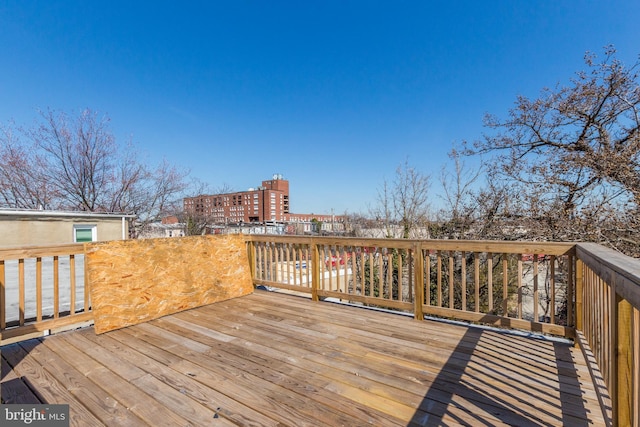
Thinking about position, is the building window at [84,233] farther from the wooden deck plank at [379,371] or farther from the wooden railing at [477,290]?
the wooden deck plank at [379,371]

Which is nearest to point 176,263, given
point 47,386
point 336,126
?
point 47,386

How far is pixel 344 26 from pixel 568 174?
7.19 metres

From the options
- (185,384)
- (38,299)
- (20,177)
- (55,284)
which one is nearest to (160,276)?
(55,284)

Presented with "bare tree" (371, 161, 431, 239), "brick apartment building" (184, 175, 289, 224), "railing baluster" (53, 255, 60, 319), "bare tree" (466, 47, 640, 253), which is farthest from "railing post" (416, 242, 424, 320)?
"brick apartment building" (184, 175, 289, 224)

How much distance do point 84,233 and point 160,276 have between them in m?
7.32

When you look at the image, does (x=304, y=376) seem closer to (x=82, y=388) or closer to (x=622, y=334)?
(x=82, y=388)

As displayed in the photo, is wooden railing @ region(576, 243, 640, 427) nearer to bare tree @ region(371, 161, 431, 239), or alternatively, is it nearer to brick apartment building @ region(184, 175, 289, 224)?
bare tree @ region(371, 161, 431, 239)

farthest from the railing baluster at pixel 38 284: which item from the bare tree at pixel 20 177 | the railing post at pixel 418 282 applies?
the bare tree at pixel 20 177

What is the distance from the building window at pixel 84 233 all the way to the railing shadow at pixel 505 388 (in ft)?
33.2

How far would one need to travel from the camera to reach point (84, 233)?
28.2ft

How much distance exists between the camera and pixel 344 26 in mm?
8828

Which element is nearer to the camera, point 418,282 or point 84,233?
point 418,282

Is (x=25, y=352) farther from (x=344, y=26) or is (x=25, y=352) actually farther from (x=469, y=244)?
(x=344, y=26)

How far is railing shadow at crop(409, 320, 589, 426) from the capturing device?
153 cm
